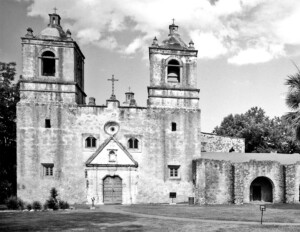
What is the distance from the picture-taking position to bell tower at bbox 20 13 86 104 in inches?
1210

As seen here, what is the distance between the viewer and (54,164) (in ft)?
98.8

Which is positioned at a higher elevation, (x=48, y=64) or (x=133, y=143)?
(x=48, y=64)

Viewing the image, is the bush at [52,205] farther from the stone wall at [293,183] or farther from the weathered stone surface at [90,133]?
the stone wall at [293,183]

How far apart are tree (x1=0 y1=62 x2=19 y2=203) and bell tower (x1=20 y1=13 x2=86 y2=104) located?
14.9 ft

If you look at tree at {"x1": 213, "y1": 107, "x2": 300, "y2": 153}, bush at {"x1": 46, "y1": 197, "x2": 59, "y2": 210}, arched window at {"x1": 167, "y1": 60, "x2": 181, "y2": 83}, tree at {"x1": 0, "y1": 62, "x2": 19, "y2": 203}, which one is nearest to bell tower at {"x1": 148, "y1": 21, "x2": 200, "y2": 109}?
arched window at {"x1": 167, "y1": 60, "x2": 181, "y2": 83}

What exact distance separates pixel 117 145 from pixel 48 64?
34.5 feet

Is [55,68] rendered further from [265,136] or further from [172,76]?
[265,136]

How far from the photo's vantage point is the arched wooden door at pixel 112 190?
3022 centimetres

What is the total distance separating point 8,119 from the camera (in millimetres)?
34562

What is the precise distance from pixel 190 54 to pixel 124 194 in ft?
47.4

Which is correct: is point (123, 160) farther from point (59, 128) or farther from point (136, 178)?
point (59, 128)

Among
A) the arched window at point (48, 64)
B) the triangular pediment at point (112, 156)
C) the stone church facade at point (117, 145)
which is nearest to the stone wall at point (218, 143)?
the stone church facade at point (117, 145)

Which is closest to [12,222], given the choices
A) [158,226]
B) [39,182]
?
[158,226]

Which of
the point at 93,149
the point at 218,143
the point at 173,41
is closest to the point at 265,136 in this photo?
the point at 218,143
